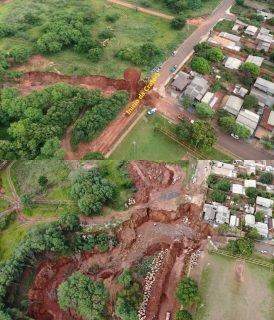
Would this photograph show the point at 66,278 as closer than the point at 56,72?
Yes

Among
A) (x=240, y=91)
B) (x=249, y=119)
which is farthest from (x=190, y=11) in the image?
(x=249, y=119)

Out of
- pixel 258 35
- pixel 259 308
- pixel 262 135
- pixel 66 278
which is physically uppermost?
pixel 258 35

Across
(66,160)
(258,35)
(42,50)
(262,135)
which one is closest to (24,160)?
(66,160)

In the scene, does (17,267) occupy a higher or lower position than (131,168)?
lower

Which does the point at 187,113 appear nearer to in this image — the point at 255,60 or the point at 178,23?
the point at 255,60

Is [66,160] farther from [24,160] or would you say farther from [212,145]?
[212,145]

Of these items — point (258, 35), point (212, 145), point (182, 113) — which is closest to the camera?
point (212, 145)

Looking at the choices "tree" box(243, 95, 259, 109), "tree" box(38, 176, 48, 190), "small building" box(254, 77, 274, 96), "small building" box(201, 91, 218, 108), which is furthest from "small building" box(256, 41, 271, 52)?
"tree" box(38, 176, 48, 190)
